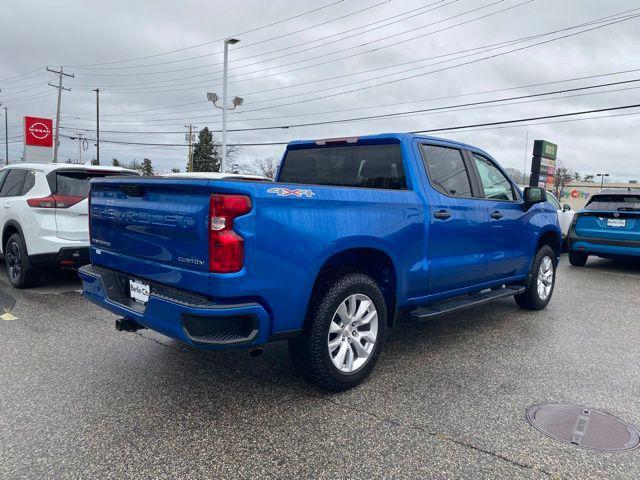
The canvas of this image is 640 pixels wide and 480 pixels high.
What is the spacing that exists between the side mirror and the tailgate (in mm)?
3854

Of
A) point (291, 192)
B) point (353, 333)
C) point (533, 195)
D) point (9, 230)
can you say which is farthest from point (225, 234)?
point (9, 230)

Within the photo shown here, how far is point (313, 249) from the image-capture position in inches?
124

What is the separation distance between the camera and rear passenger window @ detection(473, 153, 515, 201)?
5059 mm

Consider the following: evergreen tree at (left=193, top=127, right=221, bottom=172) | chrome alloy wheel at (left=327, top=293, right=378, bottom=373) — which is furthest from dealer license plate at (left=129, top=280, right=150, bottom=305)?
evergreen tree at (left=193, top=127, right=221, bottom=172)

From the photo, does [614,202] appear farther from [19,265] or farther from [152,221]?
[19,265]

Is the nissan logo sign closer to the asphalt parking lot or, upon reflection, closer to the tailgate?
the asphalt parking lot

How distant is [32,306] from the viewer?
5703 millimetres

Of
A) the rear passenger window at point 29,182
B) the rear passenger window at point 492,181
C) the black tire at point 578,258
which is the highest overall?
the rear passenger window at point 492,181

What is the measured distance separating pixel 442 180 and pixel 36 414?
358 centimetres

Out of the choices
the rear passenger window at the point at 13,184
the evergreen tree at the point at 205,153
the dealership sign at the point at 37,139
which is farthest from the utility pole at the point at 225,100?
the evergreen tree at the point at 205,153

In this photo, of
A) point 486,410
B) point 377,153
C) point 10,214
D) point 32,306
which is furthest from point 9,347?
point 486,410

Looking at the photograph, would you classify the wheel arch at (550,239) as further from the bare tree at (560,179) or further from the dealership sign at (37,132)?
the bare tree at (560,179)

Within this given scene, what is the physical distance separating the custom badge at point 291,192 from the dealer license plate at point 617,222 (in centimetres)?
834

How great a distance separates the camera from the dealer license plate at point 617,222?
9195 mm
